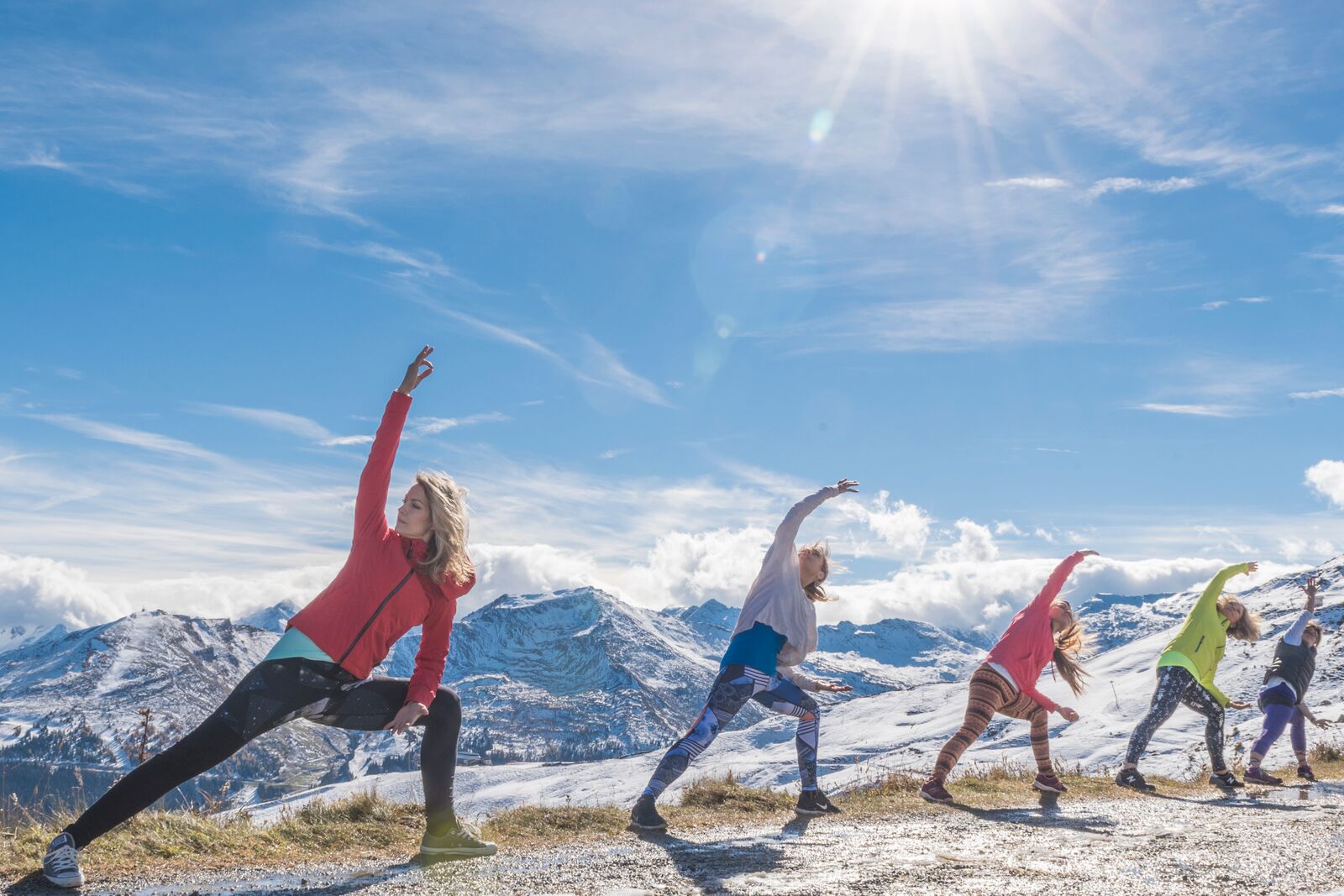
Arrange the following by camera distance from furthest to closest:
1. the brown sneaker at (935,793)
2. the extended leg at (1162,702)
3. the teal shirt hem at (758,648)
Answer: the extended leg at (1162,702) → the brown sneaker at (935,793) → the teal shirt hem at (758,648)

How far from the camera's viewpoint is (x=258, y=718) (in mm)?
5055

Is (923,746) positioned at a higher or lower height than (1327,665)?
lower

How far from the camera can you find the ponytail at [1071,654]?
1073cm

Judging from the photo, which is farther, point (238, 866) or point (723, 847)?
point (723, 847)

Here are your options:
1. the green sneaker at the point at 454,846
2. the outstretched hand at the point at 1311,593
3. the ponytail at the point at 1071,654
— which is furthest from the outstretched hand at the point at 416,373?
the outstretched hand at the point at 1311,593

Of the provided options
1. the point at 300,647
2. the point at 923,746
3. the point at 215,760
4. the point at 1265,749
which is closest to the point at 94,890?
the point at 215,760

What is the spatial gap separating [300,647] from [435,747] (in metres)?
1.17

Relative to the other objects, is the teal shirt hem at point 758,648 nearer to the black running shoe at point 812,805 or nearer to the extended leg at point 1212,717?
the black running shoe at point 812,805

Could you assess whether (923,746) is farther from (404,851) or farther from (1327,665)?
(404,851)

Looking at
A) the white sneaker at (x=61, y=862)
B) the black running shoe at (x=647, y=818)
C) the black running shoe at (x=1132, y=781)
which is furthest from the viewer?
the black running shoe at (x=1132, y=781)

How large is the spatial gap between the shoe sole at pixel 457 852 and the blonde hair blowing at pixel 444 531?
5.69 ft

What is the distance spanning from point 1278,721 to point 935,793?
669 centimetres

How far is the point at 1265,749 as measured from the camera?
12.5 m

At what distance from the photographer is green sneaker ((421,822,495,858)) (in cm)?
591
